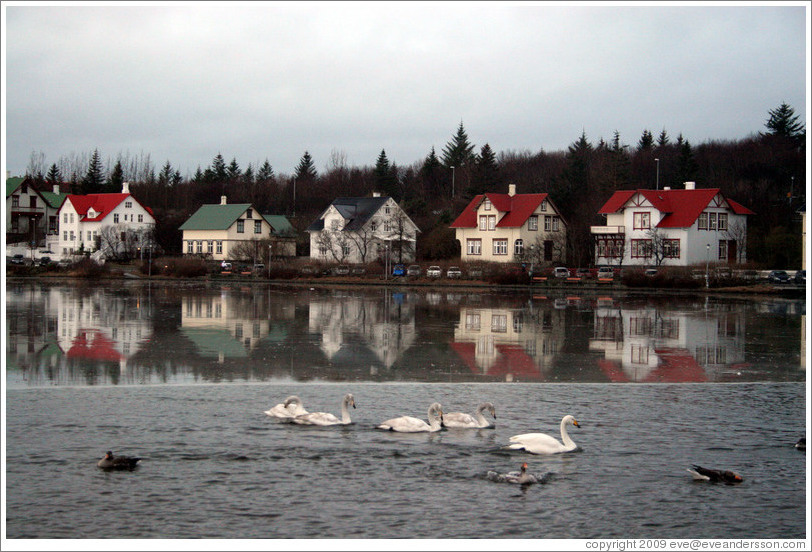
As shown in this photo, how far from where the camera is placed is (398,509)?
422 inches

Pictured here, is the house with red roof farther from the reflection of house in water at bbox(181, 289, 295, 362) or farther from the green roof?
the reflection of house in water at bbox(181, 289, 295, 362)

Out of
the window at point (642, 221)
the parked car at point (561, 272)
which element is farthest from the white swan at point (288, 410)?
the window at point (642, 221)

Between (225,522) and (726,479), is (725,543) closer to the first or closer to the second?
(726,479)

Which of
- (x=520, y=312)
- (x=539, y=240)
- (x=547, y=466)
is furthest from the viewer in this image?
(x=539, y=240)

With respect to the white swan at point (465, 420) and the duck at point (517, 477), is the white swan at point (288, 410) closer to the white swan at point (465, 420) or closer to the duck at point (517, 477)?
the white swan at point (465, 420)

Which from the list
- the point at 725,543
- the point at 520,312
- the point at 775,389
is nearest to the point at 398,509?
the point at 725,543

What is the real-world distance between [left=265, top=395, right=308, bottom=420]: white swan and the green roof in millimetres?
84794

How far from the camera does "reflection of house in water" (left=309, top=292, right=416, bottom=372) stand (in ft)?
76.9

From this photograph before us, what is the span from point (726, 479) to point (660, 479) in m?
0.88

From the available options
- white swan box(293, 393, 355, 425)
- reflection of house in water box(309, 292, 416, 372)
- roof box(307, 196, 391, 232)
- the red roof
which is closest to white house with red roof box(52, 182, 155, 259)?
the red roof

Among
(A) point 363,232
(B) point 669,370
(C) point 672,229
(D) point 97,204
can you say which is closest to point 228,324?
(B) point 669,370

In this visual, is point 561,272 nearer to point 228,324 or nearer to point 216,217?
point 228,324

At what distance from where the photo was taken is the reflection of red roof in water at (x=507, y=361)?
2031cm

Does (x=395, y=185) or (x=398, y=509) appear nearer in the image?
(x=398, y=509)
